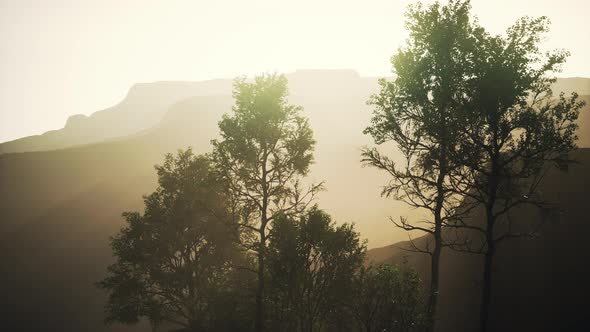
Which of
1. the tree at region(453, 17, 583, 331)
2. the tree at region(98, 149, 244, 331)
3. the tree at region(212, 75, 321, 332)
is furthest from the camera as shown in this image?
the tree at region(98, 149, 244, 331)

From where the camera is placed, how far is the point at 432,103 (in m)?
14.1

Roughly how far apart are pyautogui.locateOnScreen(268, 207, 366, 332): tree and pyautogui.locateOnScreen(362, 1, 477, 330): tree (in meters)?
3.87

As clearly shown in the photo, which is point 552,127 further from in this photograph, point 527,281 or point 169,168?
point 169,168

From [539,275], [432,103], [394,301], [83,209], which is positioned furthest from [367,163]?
[83,209]

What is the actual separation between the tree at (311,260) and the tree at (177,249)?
19.8 feet

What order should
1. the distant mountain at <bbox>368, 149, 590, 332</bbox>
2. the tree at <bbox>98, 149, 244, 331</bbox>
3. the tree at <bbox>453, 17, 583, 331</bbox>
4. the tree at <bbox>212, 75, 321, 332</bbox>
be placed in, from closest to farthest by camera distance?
the tree at <bbox>453, 17, 583, 331</bbox>
the tree at <bbox>212, 75, 321, 332</bbox>
the distant mountain at <bbox>368, 149, 590, 332</bbox>
the tree at <bbox>98, 149, 244, 331</bbox>

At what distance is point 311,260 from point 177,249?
10284 mm

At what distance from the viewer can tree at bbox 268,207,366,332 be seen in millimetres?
15438

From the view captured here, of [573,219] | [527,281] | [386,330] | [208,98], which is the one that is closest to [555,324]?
[527,281]

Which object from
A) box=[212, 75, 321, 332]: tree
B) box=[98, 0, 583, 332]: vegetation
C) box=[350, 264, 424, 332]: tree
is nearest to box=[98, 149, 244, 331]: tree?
box=[98, 0, 583, 332]: vegetation

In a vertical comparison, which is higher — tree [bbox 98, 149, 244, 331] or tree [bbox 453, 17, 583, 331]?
tree [bbox 453, 17, 583, 331]

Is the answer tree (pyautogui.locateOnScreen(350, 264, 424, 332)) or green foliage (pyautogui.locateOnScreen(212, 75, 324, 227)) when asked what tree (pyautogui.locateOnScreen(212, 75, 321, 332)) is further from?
tree (pyautogui.locateOnScreen(350, 264, 424, 332))

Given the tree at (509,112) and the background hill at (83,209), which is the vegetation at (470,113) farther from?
the background hill at (83,209)

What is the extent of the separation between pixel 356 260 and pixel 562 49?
12113mm
